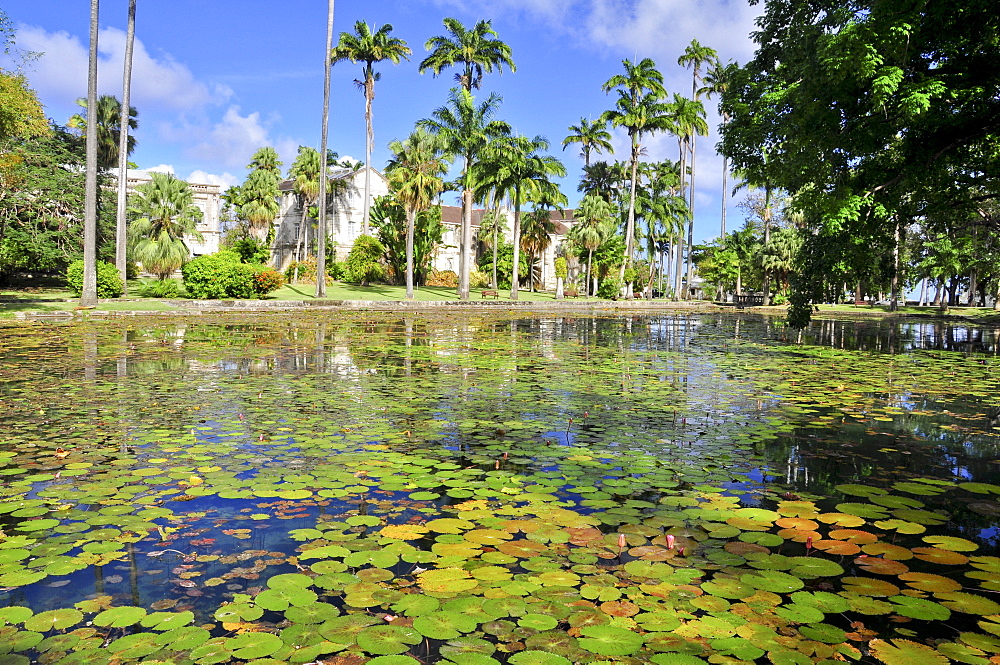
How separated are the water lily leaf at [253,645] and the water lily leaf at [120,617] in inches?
19.0

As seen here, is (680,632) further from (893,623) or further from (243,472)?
(243,472)

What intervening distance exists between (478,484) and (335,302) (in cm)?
2932

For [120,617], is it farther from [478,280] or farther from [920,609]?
[478,280]

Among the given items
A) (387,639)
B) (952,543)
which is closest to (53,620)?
(387,639)

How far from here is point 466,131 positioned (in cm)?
4219

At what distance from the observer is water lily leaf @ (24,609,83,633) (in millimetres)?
2654

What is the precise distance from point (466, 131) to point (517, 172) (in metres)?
4.63

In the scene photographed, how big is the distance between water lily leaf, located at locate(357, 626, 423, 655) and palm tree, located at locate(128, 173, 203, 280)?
4105cm

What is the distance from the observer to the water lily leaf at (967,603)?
9.48ft

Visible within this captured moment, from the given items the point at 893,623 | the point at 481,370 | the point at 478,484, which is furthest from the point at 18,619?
the point at 481,370

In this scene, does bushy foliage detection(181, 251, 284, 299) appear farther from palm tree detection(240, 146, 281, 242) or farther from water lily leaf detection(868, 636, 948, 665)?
water lily leaf detection(868, 636, 948, 665)

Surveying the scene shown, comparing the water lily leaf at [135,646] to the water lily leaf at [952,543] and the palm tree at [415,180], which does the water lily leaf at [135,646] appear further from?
the palm tree at [415,180]

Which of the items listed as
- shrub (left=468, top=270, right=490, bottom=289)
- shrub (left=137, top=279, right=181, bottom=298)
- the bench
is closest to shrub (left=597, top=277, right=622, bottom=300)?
shrub (left=468, top=270, right=490, bottom=289)

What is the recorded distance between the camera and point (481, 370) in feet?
36.5
